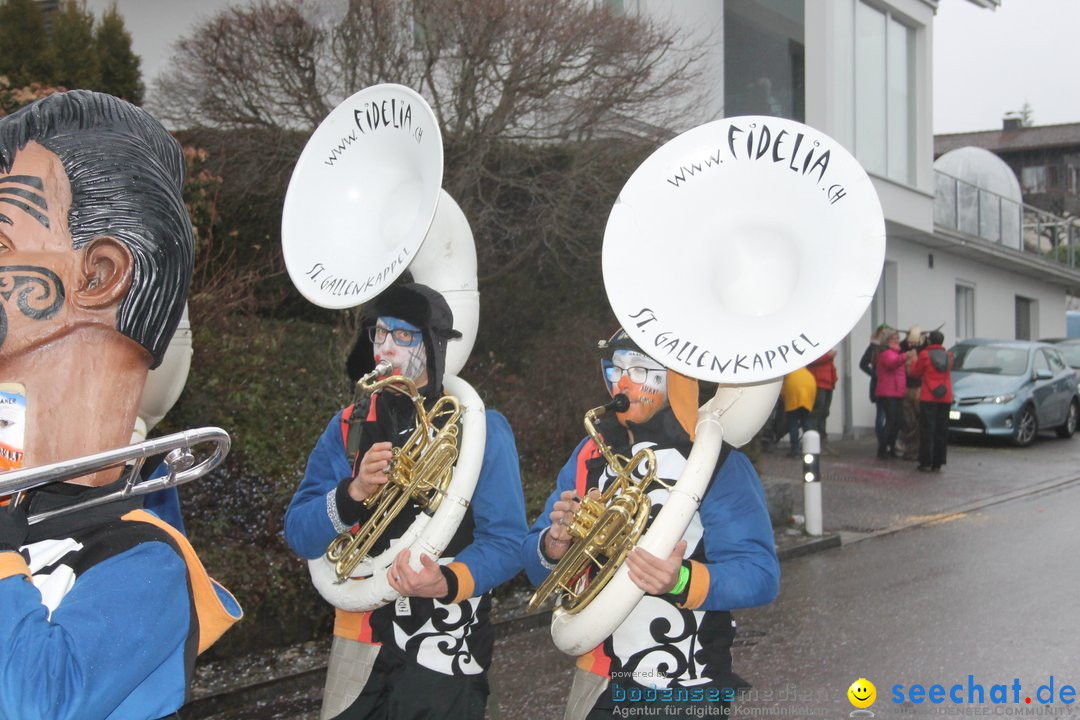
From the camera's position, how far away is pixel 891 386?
1397cm

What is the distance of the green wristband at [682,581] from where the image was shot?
2.84m

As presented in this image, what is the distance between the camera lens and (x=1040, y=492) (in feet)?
39.6

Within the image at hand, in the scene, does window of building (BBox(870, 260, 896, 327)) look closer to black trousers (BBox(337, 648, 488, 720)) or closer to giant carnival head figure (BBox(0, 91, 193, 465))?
black trousers (BBox(337, 648, 488, 720))

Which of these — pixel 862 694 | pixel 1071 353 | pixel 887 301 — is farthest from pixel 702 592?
pixel 1071 353

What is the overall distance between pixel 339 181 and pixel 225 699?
3013mm

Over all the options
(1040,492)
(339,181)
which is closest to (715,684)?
(339,181)

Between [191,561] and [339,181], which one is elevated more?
[339,181]

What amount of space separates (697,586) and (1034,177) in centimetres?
5017

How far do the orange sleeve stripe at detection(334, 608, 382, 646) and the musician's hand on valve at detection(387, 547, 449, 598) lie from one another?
0.27m

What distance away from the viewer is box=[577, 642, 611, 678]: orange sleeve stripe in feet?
9.87

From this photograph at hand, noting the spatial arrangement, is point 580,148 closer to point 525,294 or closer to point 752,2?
point 525,294

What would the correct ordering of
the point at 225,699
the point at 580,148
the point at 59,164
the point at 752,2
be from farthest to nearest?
the point at 752,2
the point at 580,148
the point at 225,699
the point at 59,164

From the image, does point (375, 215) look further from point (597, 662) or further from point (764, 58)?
point (764, 58)

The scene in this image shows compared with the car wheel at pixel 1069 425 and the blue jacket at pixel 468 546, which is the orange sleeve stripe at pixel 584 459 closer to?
the blue jacket at pixel 468 546
